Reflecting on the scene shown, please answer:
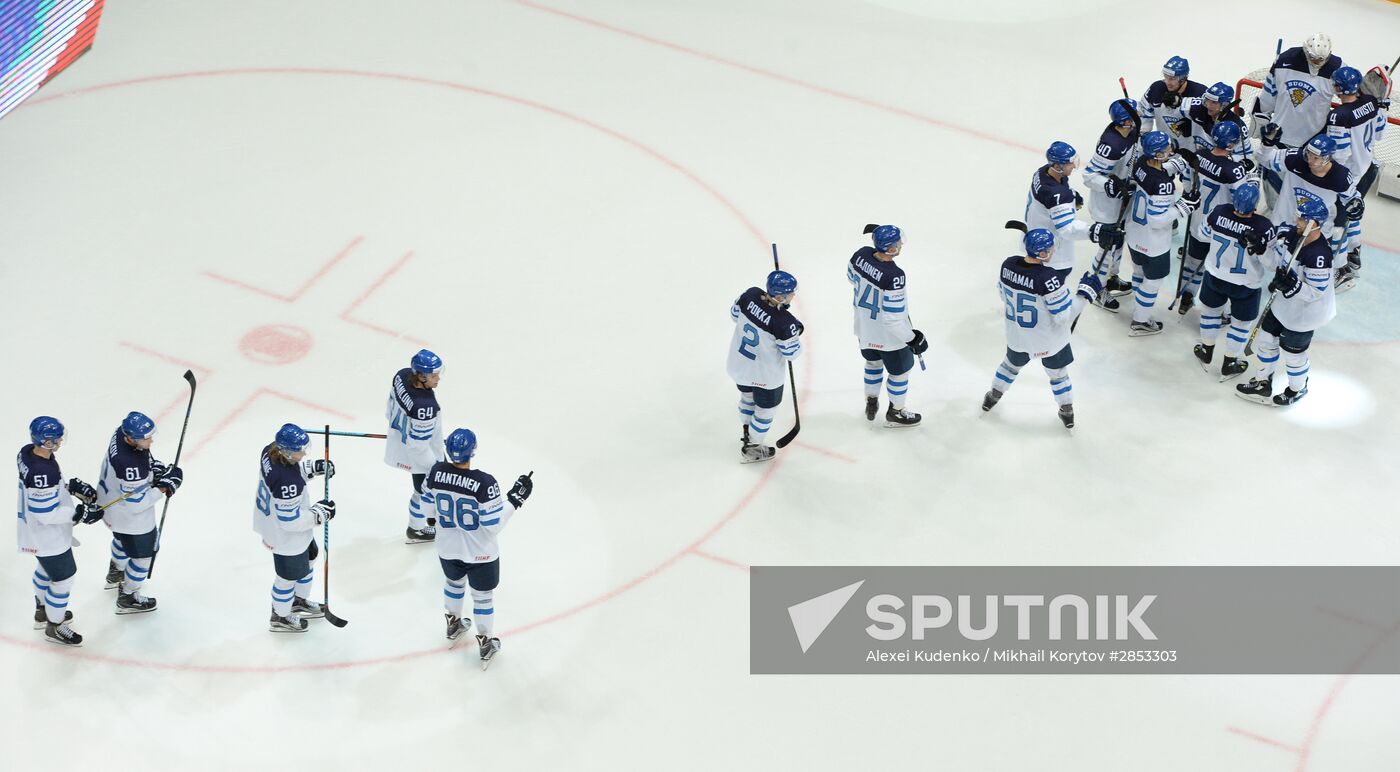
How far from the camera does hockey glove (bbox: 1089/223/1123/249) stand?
10.5 m

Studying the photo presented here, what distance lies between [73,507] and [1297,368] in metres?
7.39

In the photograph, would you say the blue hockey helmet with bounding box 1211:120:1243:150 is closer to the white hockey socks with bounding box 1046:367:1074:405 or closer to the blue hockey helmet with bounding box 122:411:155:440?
the white hockey socks with bounding box 1046:367:1074:405

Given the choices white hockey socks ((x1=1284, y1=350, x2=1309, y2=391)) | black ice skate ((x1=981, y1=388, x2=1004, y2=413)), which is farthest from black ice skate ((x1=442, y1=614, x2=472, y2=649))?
white hockey socks ((x1=1284, y1=350, x2=1309, y2=391))

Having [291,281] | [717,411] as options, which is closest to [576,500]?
[717,411]

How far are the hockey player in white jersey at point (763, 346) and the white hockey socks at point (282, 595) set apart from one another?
2.80 metres

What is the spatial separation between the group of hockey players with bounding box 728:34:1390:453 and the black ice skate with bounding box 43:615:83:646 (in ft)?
12.8

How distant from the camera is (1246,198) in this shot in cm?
1002

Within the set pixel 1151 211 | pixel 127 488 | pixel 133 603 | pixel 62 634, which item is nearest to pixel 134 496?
pixel 127 488

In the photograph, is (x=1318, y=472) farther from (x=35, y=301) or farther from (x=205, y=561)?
(x=35, y=301)

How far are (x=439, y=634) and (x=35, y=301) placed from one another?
4.28m

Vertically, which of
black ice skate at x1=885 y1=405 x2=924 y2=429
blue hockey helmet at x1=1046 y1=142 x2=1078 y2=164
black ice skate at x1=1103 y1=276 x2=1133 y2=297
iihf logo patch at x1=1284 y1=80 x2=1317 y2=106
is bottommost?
black ice skate at x1=885 y1=405 x2=924 y2=429

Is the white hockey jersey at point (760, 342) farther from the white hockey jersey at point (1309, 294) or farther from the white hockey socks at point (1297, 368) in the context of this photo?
the white hockey socks at point (1297, 368)

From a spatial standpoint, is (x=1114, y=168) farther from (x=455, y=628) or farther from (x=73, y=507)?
(x=73, y=507)

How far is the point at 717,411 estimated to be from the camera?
10.4 metres
